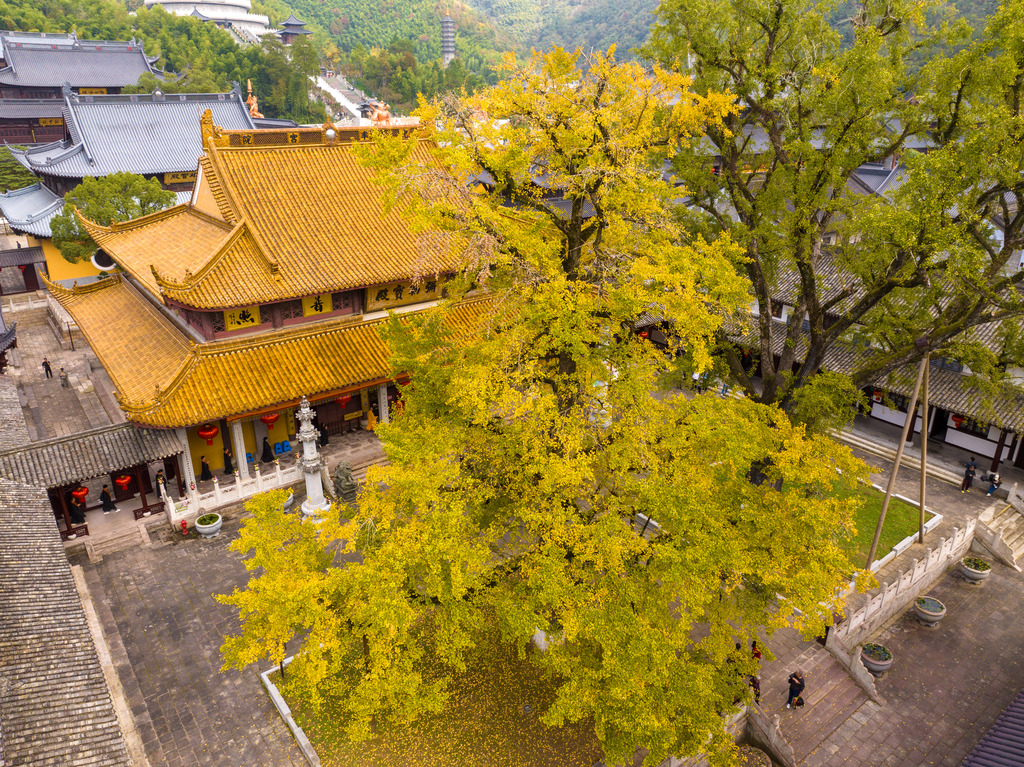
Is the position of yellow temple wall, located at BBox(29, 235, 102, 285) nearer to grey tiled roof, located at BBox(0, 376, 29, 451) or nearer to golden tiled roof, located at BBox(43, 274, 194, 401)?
golden tiled roof, located at BBox(43, 274, 194, 401)

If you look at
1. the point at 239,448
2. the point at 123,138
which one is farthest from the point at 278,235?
the point at 123,138

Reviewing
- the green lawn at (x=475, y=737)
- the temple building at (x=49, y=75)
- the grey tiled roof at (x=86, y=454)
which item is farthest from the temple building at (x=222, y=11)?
the green lawn at (x=475, y=737)

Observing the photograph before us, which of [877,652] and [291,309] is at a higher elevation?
[291,309]

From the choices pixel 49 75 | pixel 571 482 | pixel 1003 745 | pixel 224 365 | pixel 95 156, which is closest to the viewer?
pixel 571 482

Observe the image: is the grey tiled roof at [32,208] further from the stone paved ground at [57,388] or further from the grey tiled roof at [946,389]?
the grey tiled roof at [946,389]

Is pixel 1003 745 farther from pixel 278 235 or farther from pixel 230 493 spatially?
pixel 278 235

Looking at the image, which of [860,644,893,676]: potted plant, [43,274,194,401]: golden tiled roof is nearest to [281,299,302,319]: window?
[43,274,194,401]: golden tiled roof

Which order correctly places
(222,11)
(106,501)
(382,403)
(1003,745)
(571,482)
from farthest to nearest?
1. (222,11)
2. (382,403)
3. (106,501)
4. (1003,745)
5. (571,482)
